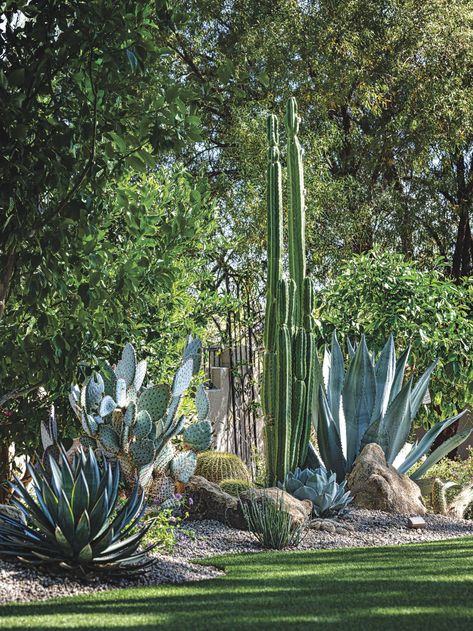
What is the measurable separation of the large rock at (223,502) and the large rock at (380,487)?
2.95 feet

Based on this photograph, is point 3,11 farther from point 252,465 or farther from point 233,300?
point 252,465

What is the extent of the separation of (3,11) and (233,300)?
600cm

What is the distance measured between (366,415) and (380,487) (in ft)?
3.53

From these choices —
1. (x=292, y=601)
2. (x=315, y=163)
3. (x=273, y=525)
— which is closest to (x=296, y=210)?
(x=273, y=525)

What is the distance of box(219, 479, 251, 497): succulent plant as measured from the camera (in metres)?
7.46

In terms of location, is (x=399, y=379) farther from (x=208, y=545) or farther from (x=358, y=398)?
(x=208, y=545)

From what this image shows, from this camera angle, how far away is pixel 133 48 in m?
3.45

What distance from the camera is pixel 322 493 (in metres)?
7.32

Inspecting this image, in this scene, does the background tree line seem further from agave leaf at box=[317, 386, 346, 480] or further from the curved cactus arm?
agave leaf at box=[317, 386, 346, 480]

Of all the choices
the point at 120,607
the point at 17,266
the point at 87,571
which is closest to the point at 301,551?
the point at 87,571

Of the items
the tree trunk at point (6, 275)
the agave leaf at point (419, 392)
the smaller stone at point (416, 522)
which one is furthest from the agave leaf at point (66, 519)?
the agave leaf at point (419, 392)

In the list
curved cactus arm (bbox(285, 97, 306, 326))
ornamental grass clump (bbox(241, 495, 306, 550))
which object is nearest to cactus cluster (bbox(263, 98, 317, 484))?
curved cactus arm (bbox(285, 97, 306, 326))

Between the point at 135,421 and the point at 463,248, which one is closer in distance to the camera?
the point at 135,421

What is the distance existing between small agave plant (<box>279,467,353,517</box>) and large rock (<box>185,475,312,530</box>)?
25cm
